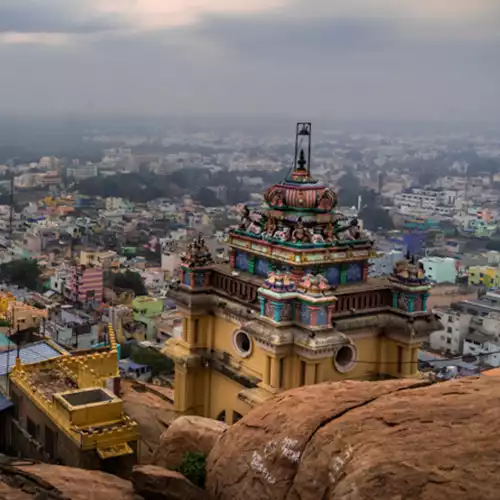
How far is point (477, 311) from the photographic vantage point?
3319cm

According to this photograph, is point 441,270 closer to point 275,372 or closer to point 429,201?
point 275,372

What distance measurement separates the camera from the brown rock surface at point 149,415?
41.0 feet

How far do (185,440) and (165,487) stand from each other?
1454 mm

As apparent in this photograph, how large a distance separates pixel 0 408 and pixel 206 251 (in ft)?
14.6

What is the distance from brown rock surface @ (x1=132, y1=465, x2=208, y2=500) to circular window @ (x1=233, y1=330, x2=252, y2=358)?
3754mm

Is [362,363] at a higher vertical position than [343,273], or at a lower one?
lower

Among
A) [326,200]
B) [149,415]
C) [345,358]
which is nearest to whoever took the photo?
[345,358]

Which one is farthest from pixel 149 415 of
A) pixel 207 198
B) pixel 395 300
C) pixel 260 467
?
pixel 207 198

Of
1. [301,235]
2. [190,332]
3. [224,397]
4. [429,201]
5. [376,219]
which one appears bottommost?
[376,219]

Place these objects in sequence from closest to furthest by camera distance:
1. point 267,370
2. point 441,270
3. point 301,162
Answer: point 267,370
point 301,162
point 441,270

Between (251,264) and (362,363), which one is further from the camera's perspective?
(251,264)

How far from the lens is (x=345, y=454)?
6516 mm

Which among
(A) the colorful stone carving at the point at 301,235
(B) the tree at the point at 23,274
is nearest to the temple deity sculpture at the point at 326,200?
(A) the colorful stone carving at the point at 301,235

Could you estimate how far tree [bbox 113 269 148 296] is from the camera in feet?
132
